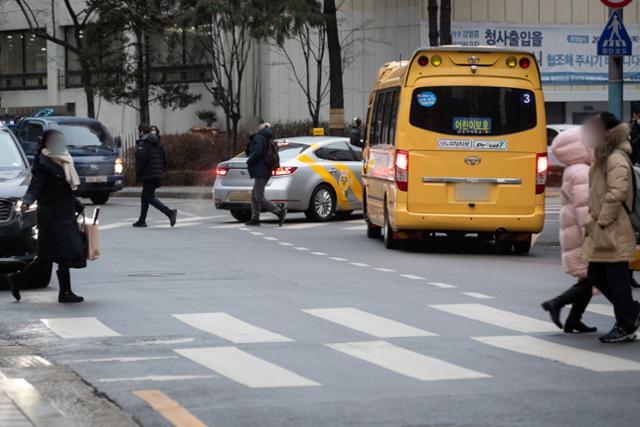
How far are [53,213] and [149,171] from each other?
489 inches

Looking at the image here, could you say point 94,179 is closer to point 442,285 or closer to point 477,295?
point 442,285

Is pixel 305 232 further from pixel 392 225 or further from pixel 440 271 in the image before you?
pixel 440 271

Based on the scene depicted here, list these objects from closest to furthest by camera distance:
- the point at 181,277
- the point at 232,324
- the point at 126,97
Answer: the point at 232,324 < the point at 181,277 < the point at 126,97

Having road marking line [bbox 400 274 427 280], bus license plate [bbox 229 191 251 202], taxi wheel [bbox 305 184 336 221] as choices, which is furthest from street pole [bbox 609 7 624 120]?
bus license plate [bbox 229 191 251 202]

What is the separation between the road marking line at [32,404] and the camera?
8.22 m

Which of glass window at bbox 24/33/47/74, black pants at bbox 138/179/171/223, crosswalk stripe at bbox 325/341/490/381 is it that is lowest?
crosswalk stripe at bbox 325/341/490/381

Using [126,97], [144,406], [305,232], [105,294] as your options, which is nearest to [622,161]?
[144,406]

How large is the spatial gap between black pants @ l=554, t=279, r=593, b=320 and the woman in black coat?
15.8ft

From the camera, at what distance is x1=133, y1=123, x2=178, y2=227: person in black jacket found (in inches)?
1038

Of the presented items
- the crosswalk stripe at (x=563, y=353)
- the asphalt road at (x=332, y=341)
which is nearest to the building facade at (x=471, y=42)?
the asphalt road at (x=332, y=341)

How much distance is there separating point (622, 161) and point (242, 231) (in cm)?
1388

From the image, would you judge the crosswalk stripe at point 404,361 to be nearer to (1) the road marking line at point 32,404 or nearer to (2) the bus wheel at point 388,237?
(1) the road marking line at point 32,404

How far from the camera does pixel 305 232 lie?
80.7 ft

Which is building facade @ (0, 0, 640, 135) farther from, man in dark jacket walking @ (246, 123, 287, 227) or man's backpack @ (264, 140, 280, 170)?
man in dark jacket walking @ (246, 123, 287, 227)
